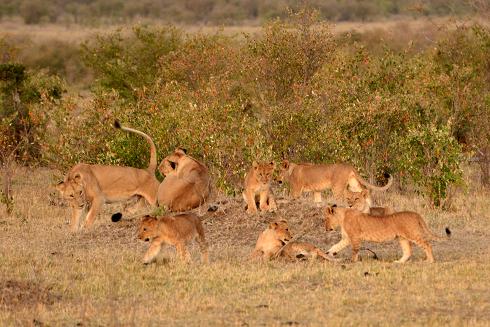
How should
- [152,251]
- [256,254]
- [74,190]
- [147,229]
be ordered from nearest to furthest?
[147,229]
[152,251]
[256,254]
[74,190]

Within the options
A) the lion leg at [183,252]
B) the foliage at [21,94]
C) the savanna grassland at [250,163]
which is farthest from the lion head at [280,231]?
the foliage at [21,94]

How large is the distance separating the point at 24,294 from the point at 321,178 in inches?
274

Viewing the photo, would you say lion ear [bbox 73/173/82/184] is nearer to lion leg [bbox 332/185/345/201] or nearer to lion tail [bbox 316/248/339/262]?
lion leg [bbox 332/185/345/201]

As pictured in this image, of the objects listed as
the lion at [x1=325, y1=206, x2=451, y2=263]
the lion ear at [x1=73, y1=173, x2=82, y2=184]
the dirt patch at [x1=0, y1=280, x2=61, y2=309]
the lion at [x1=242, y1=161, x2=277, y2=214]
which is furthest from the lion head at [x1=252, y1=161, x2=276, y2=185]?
the dirt patch at [x1=0, y1=280, x2=61, y2=309]

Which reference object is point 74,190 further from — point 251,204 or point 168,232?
point 168,232

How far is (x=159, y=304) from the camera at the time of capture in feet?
32.8

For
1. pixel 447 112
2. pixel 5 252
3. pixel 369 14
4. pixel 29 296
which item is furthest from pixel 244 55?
pixel 369 14

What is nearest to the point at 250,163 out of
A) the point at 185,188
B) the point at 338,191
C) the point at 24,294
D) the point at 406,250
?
the point at 338,191

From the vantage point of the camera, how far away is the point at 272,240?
12.5 m

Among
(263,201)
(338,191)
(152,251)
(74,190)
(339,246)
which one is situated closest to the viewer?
(152,251)

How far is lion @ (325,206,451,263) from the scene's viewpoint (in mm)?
12109

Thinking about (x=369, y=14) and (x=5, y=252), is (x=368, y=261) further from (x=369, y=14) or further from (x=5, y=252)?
(x=369, y=14)

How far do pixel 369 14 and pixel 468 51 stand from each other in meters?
66.7

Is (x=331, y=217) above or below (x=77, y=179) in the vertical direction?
above
